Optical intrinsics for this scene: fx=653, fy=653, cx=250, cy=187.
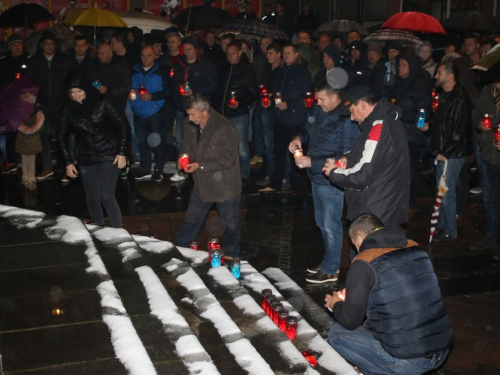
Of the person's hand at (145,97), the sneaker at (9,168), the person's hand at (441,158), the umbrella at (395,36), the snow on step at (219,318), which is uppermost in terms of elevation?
the umbrella at (395,36)

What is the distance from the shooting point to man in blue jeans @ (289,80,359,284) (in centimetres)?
645

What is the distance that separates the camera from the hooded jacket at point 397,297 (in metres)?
→ 4.15

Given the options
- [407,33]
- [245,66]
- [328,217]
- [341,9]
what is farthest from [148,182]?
[341,9]

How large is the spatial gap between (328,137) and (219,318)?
2257 millimetres

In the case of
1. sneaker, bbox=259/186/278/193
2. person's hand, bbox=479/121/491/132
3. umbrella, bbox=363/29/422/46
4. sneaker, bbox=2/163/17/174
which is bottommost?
sneaker, bbox=259/186/278/193

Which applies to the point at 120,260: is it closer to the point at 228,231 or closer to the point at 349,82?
the point at 228,231

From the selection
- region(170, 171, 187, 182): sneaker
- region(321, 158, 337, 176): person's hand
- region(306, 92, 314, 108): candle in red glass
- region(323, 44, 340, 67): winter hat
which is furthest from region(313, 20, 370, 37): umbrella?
region(321, 158, 337, 176): person's hand

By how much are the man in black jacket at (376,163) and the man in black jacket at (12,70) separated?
6843 millimetres

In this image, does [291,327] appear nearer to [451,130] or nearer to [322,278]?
[322,278]

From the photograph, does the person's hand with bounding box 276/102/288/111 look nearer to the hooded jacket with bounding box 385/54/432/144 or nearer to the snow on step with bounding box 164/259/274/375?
the hooded jacket with bounding box 385/54/432/144

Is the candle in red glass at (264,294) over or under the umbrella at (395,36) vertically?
under

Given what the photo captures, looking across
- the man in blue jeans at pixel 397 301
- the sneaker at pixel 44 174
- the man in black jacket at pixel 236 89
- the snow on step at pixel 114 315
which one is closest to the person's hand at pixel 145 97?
the man in black jacket at pixel 236 89

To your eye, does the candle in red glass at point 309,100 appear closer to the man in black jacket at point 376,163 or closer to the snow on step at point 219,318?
the man in black jacket at point 376,163

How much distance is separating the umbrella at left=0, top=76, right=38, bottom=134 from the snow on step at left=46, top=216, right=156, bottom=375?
4232 mm
